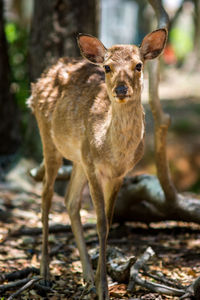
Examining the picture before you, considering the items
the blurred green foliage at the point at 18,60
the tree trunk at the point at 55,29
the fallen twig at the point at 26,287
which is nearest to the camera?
the fallen twig at the point at 26,287

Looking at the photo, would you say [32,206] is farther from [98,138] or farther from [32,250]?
[98,138]

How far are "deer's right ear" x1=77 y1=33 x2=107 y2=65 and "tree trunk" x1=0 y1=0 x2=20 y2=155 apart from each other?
4.27 m

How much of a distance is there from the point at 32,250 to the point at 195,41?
43.4 feet

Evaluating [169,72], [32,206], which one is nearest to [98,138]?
[32,206]

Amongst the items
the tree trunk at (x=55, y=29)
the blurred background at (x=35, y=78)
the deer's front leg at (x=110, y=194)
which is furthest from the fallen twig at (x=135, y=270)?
the tree trunk at (x=55, y=29)

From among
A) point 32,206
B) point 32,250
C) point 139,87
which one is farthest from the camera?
point 32,206

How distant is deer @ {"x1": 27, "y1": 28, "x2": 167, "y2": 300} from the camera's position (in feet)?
14.9

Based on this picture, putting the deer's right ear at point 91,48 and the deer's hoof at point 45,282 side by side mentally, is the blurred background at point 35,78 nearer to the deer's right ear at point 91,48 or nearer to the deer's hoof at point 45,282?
the deer's right ear at point 91,48

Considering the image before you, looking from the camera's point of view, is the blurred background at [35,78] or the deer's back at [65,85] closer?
the deer's back at [65,85]

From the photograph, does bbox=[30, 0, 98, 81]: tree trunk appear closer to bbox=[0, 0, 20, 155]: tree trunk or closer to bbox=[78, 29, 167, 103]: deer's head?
bbox=[0, 0, 20, 155]: tree trunk

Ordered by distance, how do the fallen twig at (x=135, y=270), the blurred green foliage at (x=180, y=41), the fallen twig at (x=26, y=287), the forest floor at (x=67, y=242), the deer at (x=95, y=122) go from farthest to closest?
the blurred green foliage at (x=180, y=41), the forest floor at (x=67, y=242), the fallen twig at (x=135, y=270), the deer at (x=95, y=122), the fallen twig at (x=26, y=287)

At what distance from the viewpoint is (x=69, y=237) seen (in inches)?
258

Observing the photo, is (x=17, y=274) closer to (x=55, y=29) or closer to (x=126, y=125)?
(x=126, y=125)

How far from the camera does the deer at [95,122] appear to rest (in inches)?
178
